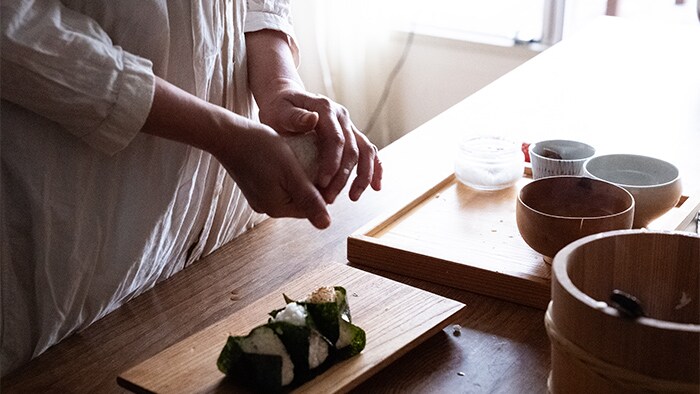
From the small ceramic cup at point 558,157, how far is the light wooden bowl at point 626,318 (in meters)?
0.53

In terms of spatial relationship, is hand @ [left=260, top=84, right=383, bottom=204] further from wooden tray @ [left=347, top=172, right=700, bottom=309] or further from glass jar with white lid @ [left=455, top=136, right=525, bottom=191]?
glass jar with white lid @ [left=455, top=136, right=525, bottom=191]

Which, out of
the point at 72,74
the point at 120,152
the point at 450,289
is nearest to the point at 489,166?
the point at 450,289

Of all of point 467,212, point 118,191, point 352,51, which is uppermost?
point 118,191

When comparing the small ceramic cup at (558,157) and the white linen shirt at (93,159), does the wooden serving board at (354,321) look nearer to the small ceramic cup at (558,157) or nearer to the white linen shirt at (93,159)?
the white linen shirt at (93,159)

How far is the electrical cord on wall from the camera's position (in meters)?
3.58

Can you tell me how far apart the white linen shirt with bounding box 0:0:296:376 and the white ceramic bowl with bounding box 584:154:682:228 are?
58cm

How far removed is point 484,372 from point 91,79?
21.5 inches

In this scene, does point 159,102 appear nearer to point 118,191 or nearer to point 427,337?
point 118,191

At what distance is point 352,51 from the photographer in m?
3.55

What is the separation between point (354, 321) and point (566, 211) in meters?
0.34

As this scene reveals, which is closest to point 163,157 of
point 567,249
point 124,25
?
point 124,25

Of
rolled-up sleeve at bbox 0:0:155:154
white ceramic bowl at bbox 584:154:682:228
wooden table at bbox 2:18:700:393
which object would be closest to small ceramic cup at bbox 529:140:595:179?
white ceramic bowl at bbox 584:154:682:228

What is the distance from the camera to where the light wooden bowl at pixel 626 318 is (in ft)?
2.45

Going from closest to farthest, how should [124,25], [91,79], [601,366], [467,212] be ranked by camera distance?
[601,366] → [91,79] → [124,25] → [467,212]
